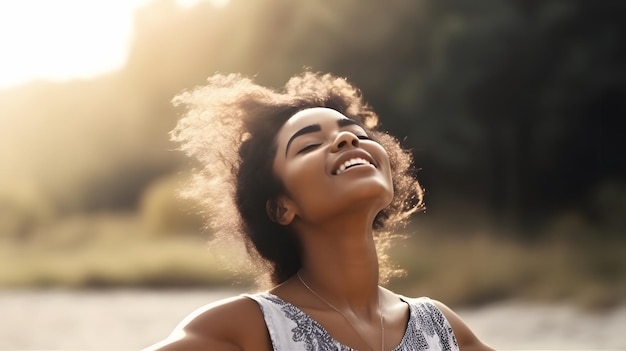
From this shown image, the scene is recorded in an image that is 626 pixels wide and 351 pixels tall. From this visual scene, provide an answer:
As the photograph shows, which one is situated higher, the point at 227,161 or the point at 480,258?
the point at 480,258

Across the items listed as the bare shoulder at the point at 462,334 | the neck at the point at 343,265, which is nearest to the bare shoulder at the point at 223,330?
the neck at the point at 343,265

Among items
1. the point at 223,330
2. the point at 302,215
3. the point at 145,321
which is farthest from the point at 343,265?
the point at 145,321

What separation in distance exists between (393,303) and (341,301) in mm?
127

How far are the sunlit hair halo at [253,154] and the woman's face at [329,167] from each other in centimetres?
6

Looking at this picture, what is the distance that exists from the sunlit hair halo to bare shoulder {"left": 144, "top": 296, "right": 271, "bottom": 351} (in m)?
0.19

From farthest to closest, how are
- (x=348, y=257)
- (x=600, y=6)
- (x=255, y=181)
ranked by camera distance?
(x=600, y=6)
(x=255, y=181)
(x=348, y=257)

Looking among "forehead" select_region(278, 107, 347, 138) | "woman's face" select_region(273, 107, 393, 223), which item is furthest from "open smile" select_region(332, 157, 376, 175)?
"forehead" select_region(278, 107, 347, 138)

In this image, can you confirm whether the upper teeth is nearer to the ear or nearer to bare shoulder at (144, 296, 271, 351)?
the ear

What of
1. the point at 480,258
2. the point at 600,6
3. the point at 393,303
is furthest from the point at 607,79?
the point at 393,303

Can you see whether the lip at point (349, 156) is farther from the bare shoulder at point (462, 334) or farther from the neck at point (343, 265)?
the bare shoulder at point (462, 334)

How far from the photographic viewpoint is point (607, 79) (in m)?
5.75

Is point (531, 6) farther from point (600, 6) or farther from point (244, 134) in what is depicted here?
point (244, 134)

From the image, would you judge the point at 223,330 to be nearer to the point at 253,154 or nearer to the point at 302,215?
the point at 302,215

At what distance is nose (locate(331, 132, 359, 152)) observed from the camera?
1.43 m
